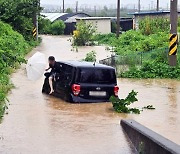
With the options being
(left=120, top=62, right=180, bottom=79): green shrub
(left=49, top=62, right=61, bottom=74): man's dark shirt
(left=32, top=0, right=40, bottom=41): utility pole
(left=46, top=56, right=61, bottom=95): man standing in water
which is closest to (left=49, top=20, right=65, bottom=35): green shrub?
(left=32, top=0, right=40, bottom=41): utility pole

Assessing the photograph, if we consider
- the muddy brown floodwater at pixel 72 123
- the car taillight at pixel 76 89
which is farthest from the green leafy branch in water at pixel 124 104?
the car taillight at pixel 76 89

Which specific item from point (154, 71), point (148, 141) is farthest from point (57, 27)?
point (148, 141)

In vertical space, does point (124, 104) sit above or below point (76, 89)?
below

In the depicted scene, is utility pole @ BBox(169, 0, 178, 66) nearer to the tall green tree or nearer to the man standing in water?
the man standing in water

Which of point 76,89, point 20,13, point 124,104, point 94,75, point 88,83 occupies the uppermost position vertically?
point 20,13

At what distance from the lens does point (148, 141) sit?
10367 mm

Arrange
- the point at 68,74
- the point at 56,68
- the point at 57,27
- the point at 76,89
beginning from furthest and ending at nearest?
the point at 57,27 < the point at 56,68 < the point at 68,74 < the point at 76,89

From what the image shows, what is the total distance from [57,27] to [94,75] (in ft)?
191

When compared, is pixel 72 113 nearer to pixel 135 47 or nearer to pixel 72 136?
pixel 72 136

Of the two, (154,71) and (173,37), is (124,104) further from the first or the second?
(173,37)

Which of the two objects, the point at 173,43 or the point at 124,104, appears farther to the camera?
the point at 173,43

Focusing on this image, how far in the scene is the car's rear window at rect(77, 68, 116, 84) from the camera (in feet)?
60.2

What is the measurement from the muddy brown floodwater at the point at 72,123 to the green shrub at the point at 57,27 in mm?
53256

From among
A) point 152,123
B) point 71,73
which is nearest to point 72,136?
point 152,123
